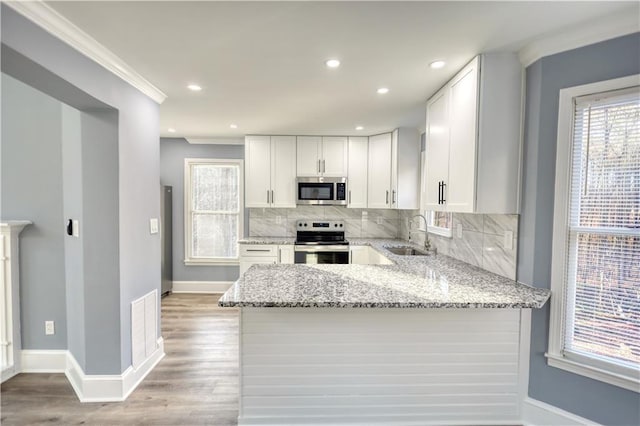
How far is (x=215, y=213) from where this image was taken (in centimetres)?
450

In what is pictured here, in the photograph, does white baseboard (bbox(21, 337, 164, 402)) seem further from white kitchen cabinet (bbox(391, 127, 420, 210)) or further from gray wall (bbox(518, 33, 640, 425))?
white kitchen cabinet (bbox(391, 127, 420, 210))

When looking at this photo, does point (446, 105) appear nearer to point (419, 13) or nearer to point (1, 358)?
point (419, 13)

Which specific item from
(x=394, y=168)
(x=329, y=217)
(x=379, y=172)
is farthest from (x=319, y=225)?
(x=394, y=168)

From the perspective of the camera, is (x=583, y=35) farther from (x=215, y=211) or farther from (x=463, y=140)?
(x=215, y=211)

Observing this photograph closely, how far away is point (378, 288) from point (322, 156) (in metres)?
2.70

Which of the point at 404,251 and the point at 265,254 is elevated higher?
the point at 404,251

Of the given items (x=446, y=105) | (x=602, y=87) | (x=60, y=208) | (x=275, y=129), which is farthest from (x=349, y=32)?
(x=60, y=208)

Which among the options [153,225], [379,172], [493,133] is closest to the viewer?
[493,133]

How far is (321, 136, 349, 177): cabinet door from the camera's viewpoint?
4.09 m

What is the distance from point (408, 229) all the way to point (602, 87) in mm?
2667

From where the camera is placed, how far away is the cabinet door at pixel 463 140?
187cm

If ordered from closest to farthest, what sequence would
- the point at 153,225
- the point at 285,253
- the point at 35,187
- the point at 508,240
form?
the point at 508,240 → the point at 35,187 → the point at 153,225 → the point at 285,253

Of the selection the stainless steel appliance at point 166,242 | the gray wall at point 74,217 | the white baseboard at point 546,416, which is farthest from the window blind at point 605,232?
the stainless steel appliance at point 166,242

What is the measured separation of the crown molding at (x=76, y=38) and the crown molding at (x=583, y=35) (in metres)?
2.57
